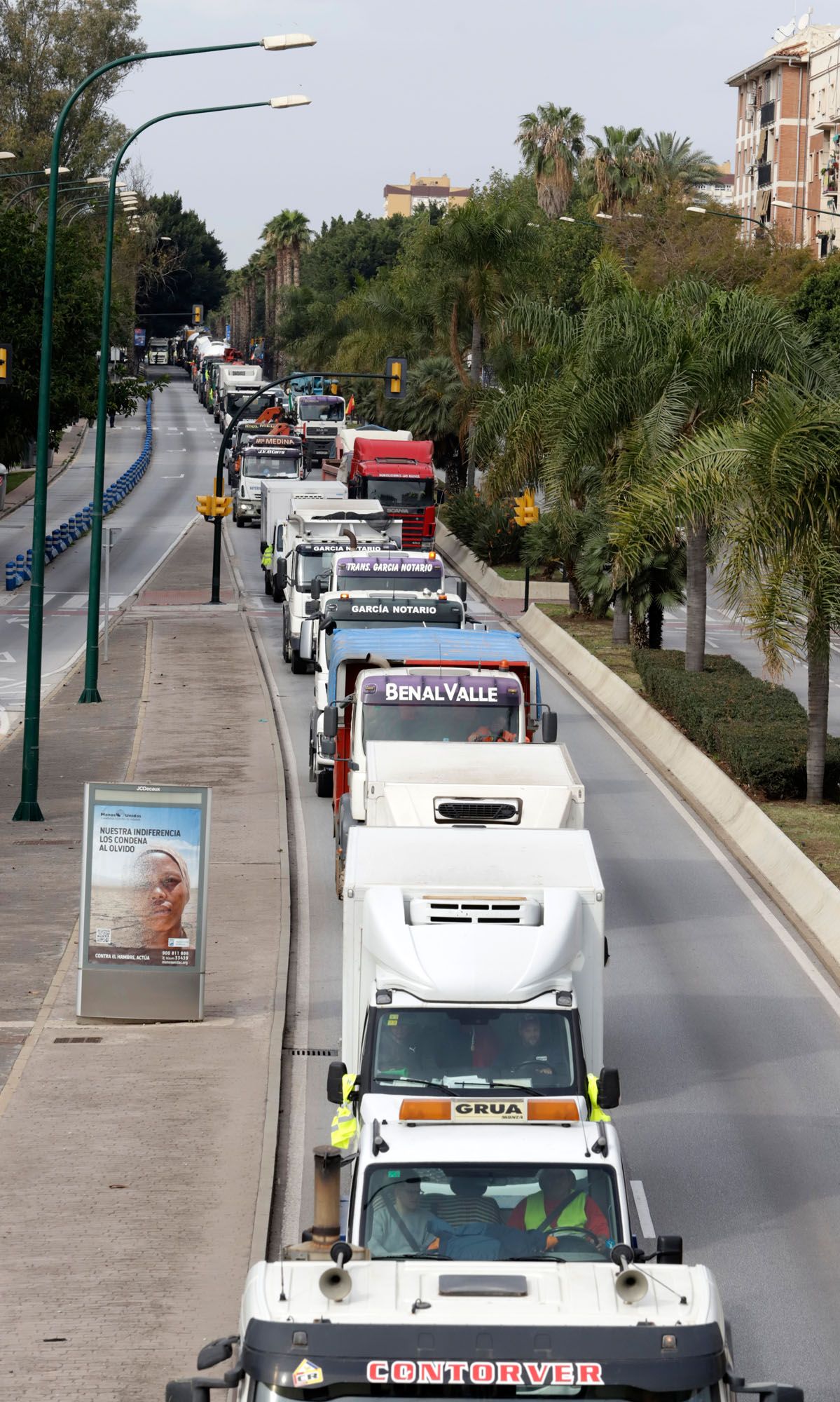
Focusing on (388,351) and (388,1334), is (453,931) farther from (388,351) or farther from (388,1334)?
(388,351)

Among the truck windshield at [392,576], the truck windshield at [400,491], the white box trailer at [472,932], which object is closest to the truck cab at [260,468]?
the truck windshield at [400,491]

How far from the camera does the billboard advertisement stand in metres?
17.6

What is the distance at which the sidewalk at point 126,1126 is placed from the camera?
11.5 metres

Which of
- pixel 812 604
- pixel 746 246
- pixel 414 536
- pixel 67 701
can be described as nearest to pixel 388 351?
pixel 746 246

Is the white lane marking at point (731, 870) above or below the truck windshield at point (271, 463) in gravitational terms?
below

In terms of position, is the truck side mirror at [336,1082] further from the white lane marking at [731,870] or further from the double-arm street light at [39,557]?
the double-arm street light at [39,557]

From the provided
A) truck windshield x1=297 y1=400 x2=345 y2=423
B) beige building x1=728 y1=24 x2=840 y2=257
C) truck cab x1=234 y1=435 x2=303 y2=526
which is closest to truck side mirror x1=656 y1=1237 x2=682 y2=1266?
truck cab x1=234 y1=435 x2=303 y2=526

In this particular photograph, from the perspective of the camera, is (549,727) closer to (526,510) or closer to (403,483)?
(526,510)

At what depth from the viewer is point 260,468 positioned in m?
71.1

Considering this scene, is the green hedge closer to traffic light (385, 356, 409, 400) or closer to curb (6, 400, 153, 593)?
curb (6, 400, 153, 593)

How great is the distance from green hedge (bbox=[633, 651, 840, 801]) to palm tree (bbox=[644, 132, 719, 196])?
73.8 metres

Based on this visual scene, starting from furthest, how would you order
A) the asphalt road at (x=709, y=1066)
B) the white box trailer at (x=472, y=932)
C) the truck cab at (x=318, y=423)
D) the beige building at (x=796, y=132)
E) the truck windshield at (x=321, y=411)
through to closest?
the beige building at (x=796, y=132) → the truck windshield at (x=321, y=411) → the truck cab at (x=318, y=423) → the asphalt road at (x=709, y=1066) → the white box trailer at (x=472, y=932)

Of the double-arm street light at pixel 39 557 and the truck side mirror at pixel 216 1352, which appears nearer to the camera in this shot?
the truck side mirror at pixel 216 1352

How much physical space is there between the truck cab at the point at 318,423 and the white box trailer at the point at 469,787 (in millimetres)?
61260
